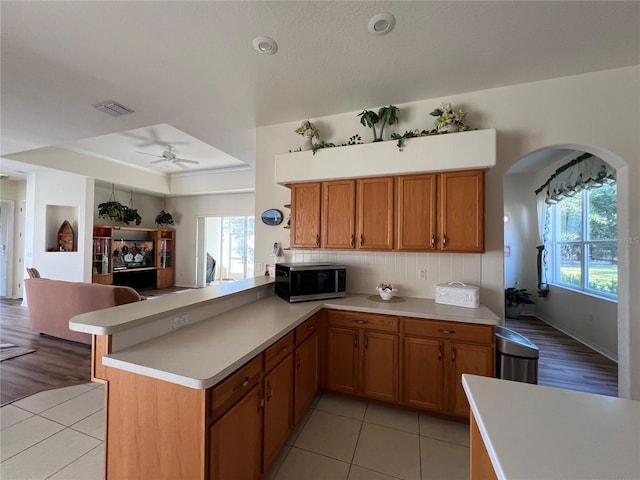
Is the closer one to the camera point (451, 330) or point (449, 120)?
point (451, 330)

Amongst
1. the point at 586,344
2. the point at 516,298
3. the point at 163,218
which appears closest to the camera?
the point at 586,344

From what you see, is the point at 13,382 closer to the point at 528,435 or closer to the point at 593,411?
the point at 528,435

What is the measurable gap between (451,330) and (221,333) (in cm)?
173

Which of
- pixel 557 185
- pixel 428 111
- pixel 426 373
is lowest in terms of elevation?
pixel 426 373

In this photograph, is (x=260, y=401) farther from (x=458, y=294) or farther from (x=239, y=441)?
(x=458, y=294)

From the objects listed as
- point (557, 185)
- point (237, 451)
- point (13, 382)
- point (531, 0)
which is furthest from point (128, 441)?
point (557, 185)

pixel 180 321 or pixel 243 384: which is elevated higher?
pixel 180 321

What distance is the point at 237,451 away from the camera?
1.31 metres

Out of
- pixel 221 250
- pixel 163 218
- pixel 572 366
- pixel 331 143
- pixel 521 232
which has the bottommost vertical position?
pixel 572 366

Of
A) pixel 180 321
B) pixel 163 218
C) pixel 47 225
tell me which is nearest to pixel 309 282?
pixel 180 321

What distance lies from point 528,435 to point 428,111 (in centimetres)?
277

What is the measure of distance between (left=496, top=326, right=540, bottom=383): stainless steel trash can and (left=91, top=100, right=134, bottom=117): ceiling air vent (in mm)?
4275

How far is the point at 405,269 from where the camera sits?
2.81 meters

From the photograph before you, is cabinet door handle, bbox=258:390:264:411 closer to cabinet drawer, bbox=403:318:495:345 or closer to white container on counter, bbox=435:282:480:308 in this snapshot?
cabinet drawer, bbox=403:318:495:345
